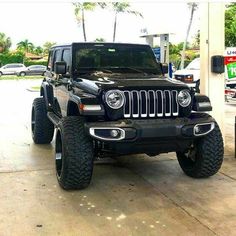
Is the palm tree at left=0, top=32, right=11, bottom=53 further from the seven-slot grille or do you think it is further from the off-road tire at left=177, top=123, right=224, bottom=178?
the seven-slot grille

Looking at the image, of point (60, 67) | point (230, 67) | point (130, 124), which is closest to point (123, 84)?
point (130, 124)

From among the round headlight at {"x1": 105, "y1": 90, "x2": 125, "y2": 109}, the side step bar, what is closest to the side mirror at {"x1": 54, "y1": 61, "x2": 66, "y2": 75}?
the side step bar

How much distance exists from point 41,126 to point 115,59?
90.4 inches

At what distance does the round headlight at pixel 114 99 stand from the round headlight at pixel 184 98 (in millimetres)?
746

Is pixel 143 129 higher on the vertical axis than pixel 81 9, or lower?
lower

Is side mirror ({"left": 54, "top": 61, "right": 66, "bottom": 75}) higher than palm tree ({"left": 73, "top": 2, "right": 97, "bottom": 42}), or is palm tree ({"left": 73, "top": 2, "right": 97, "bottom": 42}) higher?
palm tree ({"left": 73, "top": 2, "right": 97, "bottom": 42})

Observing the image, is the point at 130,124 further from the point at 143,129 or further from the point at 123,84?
the point at 123,84

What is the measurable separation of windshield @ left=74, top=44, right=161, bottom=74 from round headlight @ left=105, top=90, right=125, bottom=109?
3.94 ft

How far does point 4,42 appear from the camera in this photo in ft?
242

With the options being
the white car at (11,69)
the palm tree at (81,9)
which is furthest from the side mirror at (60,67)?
the white car at (11,69)

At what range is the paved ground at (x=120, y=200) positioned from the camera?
13.6 feet

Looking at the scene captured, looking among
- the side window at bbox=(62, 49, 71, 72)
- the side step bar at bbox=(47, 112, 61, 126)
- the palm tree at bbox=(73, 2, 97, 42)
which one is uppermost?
the palm tree at bbox=(73, 2, 97, 42)

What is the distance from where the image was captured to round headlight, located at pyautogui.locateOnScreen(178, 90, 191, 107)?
529cm

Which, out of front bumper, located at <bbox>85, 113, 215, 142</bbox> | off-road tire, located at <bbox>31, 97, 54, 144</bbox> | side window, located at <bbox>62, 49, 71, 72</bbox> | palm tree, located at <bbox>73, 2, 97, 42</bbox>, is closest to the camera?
front bumper, located at <bbox>85, 113, 215, 142</bbox>
